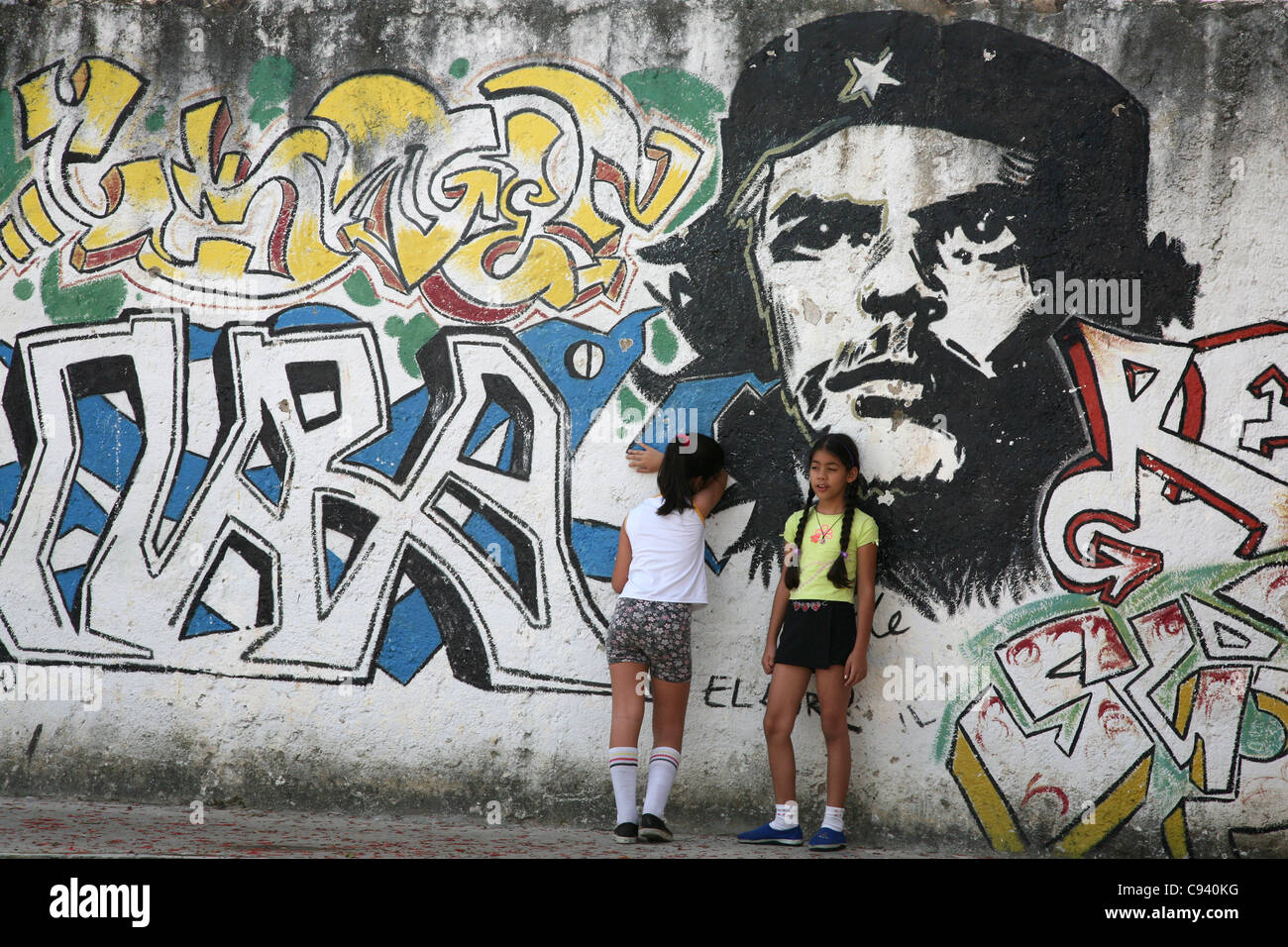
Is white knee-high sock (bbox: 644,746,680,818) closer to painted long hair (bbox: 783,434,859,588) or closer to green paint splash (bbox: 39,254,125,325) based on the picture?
painted long hair (bbox: 783,434,859,588)

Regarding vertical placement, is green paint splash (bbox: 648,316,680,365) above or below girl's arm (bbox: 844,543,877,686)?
above

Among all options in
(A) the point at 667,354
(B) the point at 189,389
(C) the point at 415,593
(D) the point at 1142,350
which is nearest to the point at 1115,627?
(D) the point at 1142,350

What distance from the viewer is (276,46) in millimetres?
5398

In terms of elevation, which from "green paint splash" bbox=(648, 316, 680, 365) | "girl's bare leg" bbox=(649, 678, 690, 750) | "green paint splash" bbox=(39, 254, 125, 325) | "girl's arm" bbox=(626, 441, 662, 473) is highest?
"green paint splash" bbox=(39, 254, 125, 325)

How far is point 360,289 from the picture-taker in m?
5.31

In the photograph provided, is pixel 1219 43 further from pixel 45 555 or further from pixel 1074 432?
pixel 45 555

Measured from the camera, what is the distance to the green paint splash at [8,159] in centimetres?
556

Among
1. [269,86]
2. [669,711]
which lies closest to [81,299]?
[269,86]

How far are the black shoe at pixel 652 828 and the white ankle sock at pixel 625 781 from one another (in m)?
0.05

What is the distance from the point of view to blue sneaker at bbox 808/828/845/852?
15.4 ft

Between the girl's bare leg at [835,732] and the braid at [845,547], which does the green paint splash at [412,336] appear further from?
the girl's bare leg at [835,732]

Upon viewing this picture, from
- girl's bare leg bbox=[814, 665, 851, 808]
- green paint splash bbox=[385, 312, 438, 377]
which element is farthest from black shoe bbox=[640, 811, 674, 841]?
green paint splash bbox=[385, 312, 438, 377]

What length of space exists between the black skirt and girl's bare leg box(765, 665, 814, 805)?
0.23 ft

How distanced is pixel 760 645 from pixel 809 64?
9.18ft
